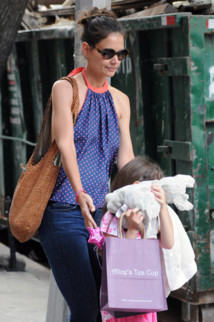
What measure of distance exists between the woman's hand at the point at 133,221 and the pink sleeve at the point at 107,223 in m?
0.11

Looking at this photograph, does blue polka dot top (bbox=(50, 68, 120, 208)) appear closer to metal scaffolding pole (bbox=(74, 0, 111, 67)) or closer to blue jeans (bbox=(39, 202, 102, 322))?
blue jeans (bbox=(39, 202, 102, 322))

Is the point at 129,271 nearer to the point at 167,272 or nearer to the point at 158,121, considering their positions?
the point at 167,272

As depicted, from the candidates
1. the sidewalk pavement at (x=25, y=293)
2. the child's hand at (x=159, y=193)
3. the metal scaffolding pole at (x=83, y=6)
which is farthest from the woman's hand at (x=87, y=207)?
the sidewalk pavement at (x=25, y=293)

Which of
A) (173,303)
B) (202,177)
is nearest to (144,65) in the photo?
(202,177)

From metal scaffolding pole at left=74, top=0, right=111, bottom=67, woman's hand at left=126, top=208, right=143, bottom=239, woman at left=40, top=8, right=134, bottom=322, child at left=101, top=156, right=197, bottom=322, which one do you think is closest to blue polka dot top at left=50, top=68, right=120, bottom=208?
woman at left=40, top=8, right=134, bottom=322

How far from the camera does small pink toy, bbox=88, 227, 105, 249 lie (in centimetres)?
334

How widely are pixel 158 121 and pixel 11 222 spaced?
2527mm

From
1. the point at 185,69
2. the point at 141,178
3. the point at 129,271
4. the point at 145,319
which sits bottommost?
the point at 145,319

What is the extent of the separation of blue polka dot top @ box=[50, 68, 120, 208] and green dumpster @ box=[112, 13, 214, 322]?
194cm

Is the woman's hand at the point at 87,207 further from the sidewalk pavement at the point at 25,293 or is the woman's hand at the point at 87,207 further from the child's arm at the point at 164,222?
the sidewalk pavement at the point at 25,293

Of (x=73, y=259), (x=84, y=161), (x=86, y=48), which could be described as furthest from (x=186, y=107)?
(x=73, y=259)

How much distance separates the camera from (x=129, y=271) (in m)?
3.19

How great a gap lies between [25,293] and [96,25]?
367 cm

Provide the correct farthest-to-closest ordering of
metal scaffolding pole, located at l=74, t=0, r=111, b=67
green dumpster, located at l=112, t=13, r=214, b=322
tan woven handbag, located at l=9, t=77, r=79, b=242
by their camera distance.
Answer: green dumpster, located at l=112, t=13, r=214, b=322 < metal scaffolding pole, located at l=74, t=0, r=111, b=67 < tan woven handbag, located at l=9, t=77, r=79, b=242
